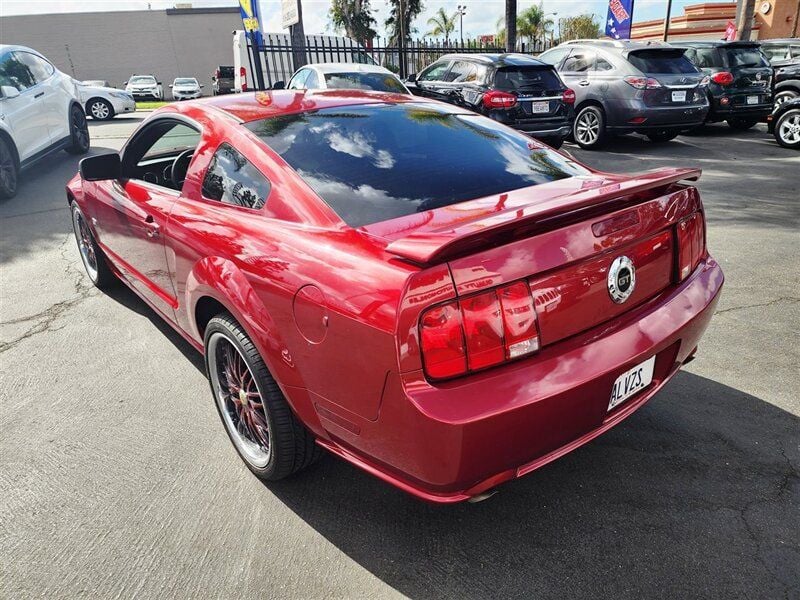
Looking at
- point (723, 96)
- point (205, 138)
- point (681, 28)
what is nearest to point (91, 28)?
point (681, 28)

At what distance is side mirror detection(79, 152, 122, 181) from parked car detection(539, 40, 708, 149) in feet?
28.2

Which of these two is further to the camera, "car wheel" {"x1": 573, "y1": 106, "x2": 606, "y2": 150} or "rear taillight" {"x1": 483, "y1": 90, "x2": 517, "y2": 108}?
"car wheel" {"x1": 573, "y1": 106, "x2": 606, "y2": 150}

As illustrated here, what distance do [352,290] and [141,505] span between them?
1.40 metres

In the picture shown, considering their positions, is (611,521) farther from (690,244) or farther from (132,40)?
(132,40)

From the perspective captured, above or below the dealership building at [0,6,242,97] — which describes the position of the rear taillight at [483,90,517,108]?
below

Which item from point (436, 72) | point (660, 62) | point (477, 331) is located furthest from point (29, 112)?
point (660, 62)

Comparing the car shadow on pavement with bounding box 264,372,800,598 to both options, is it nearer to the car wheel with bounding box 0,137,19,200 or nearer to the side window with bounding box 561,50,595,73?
the car wheel with bounding box 0,137,19,200

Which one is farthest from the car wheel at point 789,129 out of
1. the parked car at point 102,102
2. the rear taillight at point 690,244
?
the parked car at point 102,102

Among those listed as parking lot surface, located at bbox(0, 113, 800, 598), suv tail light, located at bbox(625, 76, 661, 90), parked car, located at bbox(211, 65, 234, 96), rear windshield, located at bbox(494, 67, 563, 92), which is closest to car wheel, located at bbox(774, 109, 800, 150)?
suv tail light, located at bbox(625, 76, 661, 90)

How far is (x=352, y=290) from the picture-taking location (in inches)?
70.9

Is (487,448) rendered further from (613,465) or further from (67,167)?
(67,167)

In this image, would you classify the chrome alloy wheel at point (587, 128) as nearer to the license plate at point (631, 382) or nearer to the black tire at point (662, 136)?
the black tire at point (662, 136)

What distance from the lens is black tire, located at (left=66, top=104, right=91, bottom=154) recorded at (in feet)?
32.1

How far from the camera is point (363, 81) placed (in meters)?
10.2
